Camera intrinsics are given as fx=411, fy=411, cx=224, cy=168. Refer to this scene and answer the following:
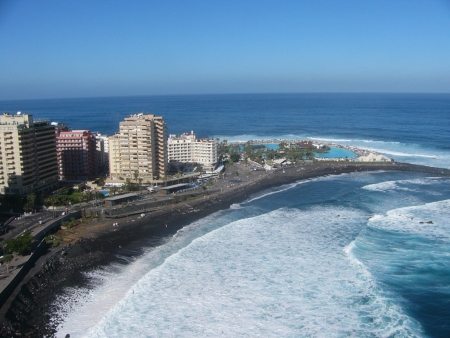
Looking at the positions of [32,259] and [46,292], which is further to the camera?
[32,259]

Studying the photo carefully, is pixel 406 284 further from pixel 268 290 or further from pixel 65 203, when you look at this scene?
pixel 65 203

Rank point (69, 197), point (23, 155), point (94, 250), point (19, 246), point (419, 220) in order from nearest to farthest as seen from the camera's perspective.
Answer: point (19, 246) < point (94, 250) < point (419, 220) < point (69, 197) < point (23, 155)

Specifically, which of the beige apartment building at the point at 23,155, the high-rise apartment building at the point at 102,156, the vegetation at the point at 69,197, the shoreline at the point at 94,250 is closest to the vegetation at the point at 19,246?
the shoreline at the point at 94,250

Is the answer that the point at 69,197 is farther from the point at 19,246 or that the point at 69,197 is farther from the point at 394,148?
the point at 394,148

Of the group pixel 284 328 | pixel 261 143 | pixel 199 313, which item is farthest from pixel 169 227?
pixel 261 143

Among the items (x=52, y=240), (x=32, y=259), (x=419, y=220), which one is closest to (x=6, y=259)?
(x=32, y=259)

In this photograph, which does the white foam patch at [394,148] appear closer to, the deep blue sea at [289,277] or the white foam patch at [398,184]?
the white foam patch at [398,184]

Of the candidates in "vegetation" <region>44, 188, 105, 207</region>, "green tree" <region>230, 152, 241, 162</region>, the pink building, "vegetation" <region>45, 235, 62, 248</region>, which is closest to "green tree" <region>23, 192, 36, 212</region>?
"vegetation" <region>44, 188, 105, 207</region>
